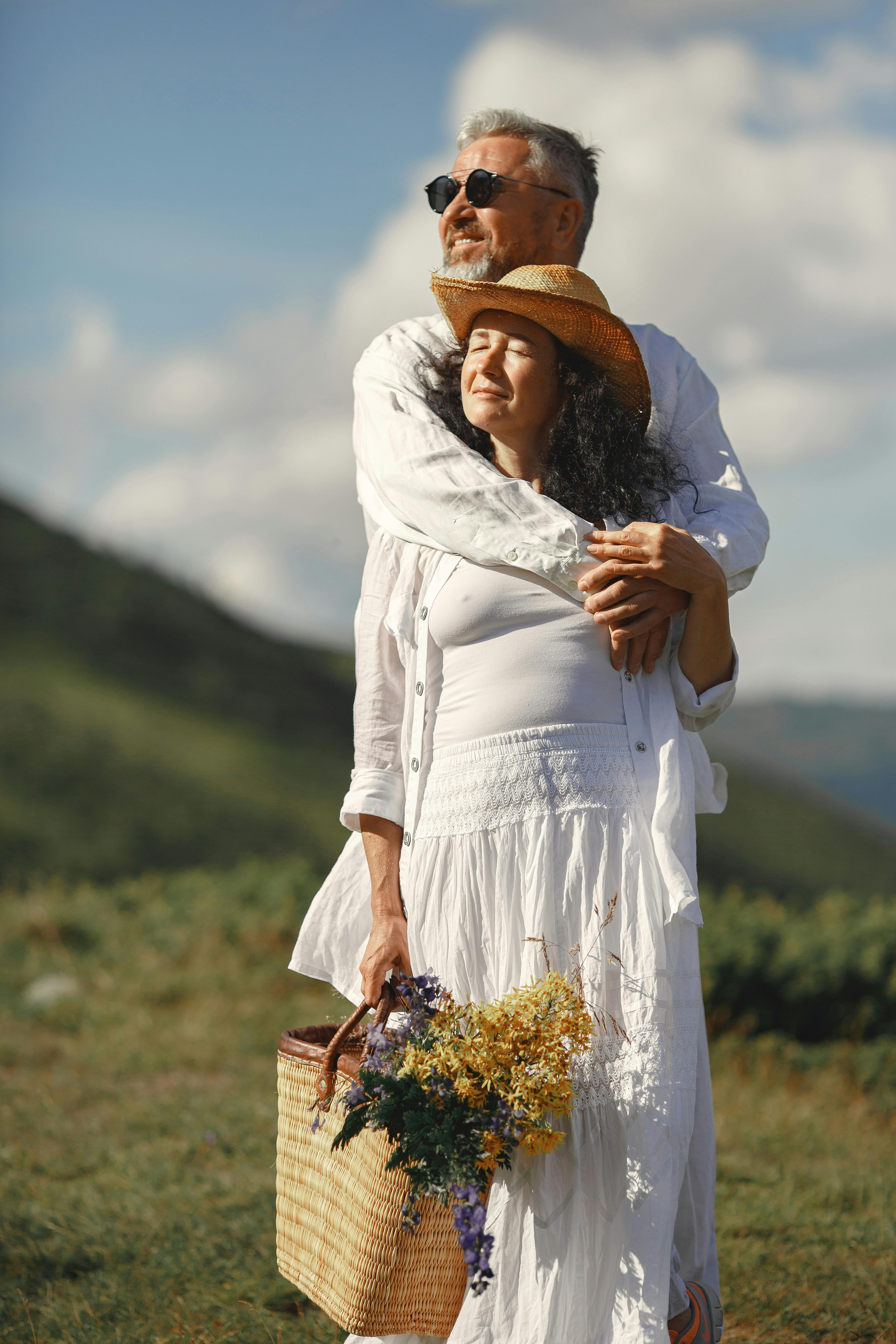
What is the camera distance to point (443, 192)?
2.66 meters

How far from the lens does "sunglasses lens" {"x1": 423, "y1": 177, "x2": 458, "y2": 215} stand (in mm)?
2652

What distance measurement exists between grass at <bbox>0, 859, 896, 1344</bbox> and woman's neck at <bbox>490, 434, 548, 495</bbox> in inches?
92.7

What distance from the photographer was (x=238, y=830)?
450 inches

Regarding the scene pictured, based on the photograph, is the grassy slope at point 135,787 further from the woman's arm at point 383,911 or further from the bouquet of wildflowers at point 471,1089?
the bouquet of wildflowers at point 471,1089

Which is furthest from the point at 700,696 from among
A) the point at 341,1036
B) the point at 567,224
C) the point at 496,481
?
the point at 567,224

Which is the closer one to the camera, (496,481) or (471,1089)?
(471,1089)

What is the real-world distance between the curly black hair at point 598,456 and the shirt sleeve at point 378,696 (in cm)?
36

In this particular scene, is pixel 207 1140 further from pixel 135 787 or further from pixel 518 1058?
pixel 135 787

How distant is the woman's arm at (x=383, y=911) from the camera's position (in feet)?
7.72

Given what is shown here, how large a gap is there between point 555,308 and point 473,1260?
5.62 feet

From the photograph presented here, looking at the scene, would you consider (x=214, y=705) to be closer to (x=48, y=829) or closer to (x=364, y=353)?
(x=48, y=829)

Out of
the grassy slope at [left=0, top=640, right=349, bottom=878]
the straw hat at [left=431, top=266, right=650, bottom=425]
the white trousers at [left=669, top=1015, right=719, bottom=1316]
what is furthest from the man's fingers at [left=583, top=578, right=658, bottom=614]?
the grassy slope at [left=0, top=640, right=349, bottom=878]

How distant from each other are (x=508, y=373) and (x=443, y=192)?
→ 0.63m

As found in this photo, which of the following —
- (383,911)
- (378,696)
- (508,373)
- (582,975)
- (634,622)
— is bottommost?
(582,975)
